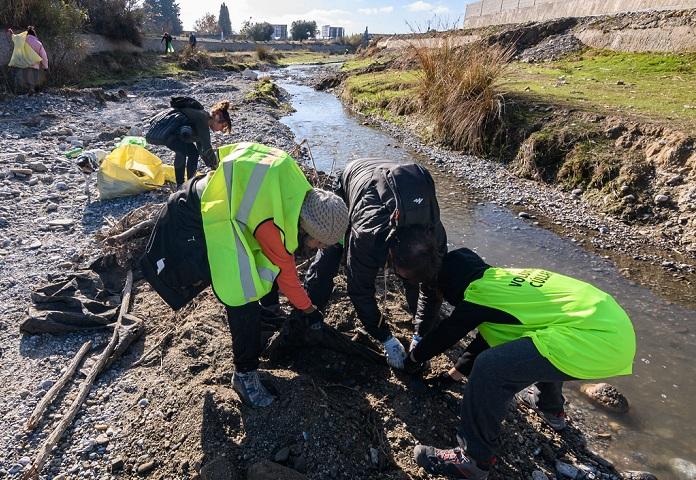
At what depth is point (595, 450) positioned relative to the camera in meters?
3.06

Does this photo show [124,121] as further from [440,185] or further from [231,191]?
[231,191]

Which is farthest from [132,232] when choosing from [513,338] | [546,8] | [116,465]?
[546,8]

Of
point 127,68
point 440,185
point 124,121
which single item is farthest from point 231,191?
point 127,68

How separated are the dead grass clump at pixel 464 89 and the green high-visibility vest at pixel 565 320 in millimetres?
7958

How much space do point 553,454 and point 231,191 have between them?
271 cm

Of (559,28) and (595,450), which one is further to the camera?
(559,28)

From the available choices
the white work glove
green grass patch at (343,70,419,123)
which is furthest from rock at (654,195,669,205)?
green grass patch at (343,70,419,123)

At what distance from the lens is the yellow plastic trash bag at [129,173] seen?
20.4 ft

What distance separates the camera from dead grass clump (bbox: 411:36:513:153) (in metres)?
9.71

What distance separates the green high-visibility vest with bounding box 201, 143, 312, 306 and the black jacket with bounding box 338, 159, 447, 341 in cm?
52

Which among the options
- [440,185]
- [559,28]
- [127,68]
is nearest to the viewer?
[440,185]

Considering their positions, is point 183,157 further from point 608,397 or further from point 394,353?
point 608,397

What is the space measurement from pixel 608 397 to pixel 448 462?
5.79 ft

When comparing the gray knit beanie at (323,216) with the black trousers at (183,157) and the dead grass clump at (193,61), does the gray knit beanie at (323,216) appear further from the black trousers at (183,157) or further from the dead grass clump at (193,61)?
the dead grass clump at (193,61)
